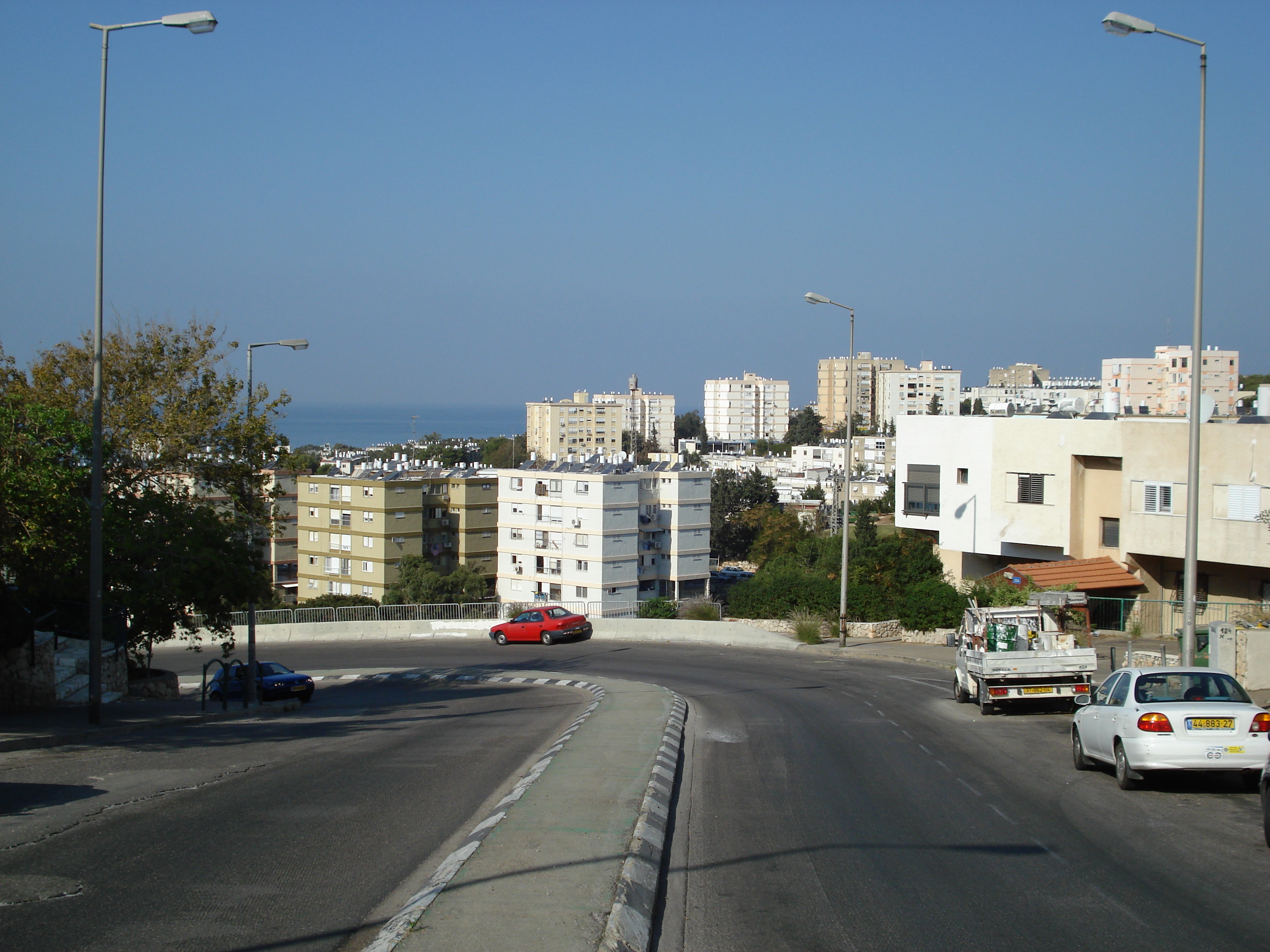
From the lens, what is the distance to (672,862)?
8430 millimetres

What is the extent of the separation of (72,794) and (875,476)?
139 meters

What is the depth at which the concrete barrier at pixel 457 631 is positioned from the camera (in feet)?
131

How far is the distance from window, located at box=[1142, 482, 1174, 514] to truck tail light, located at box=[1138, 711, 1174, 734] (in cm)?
2575

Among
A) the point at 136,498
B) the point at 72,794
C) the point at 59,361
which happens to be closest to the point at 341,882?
the point at 72,794

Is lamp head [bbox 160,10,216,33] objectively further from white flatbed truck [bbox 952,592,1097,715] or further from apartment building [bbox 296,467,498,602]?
apartment building [bbox 296,467,498,602]

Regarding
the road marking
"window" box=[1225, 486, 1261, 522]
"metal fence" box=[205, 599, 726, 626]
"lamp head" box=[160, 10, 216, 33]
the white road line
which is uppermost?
"lamp head" box=[160, 10, 216, 33]

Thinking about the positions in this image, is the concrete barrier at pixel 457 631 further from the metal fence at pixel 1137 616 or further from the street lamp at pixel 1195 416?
the street lamp at pixel 1195 416

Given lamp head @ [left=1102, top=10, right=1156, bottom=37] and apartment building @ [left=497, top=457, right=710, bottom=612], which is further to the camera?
apartment building @ [left=497, top=457, right=710, bottom=612]

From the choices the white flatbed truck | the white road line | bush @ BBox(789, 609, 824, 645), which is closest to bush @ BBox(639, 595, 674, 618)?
bush @ BBox(789, 609, 824, 645)

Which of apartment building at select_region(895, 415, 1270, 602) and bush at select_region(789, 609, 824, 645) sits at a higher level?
apartment building at select_region(895, 415, 1270, 602)

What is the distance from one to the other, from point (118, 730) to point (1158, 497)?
31251 millimetres

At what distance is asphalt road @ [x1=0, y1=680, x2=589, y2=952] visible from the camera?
6375 mm

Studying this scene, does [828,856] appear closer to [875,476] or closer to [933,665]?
[933,665]

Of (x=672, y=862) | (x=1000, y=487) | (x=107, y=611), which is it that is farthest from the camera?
(x=1000, y=487)
